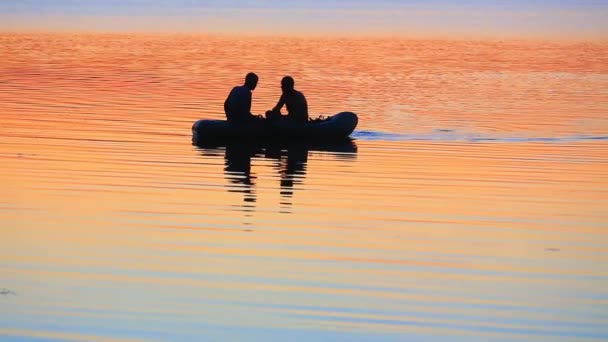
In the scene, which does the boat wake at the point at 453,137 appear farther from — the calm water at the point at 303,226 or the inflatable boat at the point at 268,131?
the inflatable boat at the point at 268,131

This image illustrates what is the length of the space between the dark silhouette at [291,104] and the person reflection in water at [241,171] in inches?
27.8

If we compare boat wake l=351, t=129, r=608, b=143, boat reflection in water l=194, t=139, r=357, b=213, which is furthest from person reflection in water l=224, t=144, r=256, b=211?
boat wake l=351, t=129, r=608, b=143

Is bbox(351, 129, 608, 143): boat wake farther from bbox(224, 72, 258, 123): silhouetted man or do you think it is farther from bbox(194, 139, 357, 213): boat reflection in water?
bbox(224, 72, 258, 123): silhouetted man

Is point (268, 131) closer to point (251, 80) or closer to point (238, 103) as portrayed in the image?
point (238, 103)

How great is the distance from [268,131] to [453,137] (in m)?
3.31

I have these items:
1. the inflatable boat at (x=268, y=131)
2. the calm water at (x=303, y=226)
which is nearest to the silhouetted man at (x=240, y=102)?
the inflatable boat at (x=268, y=131)

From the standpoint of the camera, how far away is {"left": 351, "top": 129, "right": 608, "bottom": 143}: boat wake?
21.3 meters

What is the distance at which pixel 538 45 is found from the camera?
200 ft

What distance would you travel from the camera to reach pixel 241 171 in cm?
1688

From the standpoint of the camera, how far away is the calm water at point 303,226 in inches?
365

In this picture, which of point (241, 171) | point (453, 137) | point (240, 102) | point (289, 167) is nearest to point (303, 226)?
point (241, 171)

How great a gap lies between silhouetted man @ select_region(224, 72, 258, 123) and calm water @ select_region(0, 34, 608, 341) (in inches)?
22.9

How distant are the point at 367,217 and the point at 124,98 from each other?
A: 15.4 meters

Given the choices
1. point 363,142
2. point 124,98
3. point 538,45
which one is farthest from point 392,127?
point 538,45
